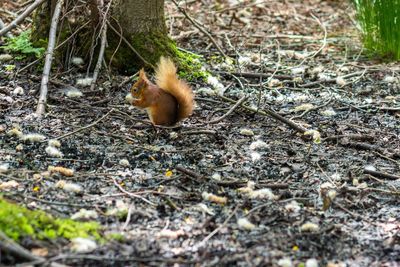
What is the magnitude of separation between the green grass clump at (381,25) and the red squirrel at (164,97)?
9.03 ft

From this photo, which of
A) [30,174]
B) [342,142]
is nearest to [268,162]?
[342,142]

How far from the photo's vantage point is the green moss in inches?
106

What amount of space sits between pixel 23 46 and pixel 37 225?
282 cm

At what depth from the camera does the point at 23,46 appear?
5312 millimetres

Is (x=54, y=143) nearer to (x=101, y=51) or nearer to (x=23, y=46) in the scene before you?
(x=101, y=51)

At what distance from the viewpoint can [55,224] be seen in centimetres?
283

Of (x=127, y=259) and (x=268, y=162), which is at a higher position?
(x=127, y=259)

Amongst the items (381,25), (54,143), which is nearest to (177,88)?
(54,143)

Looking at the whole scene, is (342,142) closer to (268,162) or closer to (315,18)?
(268,162)

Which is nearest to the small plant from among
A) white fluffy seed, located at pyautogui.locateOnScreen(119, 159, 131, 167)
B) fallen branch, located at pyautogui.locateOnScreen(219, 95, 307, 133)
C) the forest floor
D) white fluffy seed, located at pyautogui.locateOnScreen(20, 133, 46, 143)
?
the forest floor

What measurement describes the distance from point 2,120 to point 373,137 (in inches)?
91.9

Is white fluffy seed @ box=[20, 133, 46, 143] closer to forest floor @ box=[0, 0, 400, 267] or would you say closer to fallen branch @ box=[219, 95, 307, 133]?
forest floor @ box=[0, 0, 400, 267]

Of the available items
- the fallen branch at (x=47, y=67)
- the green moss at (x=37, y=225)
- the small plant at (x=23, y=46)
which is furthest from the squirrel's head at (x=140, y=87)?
the green moss at (x=37, y=225)

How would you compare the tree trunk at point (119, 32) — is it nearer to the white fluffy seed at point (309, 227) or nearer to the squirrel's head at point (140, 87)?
the squirrel's head at point (140, 87)
